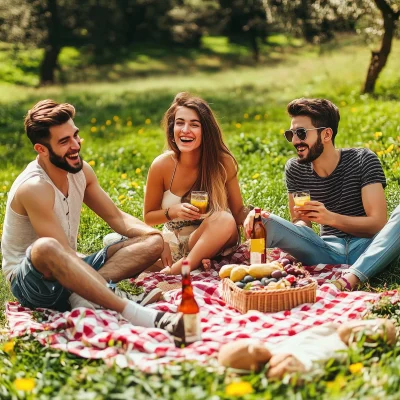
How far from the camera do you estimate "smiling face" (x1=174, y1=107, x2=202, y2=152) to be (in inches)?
259

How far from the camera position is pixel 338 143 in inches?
416

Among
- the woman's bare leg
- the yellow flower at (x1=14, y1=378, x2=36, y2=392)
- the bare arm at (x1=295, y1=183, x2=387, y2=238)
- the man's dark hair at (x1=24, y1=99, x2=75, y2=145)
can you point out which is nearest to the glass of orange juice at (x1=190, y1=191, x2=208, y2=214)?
the woman's bare leg

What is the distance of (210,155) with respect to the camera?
22.1ft

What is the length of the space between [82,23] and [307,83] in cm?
1637

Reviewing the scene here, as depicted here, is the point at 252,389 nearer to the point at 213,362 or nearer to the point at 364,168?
the point at 213,362

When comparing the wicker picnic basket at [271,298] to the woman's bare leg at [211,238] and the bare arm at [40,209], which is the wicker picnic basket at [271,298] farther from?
the bare arm at [40,209]

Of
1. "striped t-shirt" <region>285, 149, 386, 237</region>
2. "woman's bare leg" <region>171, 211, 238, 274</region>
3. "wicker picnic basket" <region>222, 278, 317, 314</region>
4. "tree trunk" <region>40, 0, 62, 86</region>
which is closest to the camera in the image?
"wicker picnic basket" <region>222, 278, 317, 314</region>

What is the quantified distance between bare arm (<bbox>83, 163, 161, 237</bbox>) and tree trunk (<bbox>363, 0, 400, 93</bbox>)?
9193 millimetres

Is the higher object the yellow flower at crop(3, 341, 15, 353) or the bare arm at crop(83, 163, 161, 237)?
the bare arm at crop(83, 163, 161, 237)

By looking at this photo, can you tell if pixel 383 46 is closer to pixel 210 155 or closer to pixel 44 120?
pixel 210 155

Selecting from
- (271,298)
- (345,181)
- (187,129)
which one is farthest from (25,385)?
(345,181)

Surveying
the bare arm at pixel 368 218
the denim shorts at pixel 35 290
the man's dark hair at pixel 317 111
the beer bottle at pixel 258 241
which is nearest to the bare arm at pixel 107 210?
the beer bottle at pixel 258 241

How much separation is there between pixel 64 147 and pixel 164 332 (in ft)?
5.71

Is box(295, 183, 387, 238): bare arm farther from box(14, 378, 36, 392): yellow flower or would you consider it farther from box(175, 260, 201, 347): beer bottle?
box(14, 378, 36, 392): yellow flower
